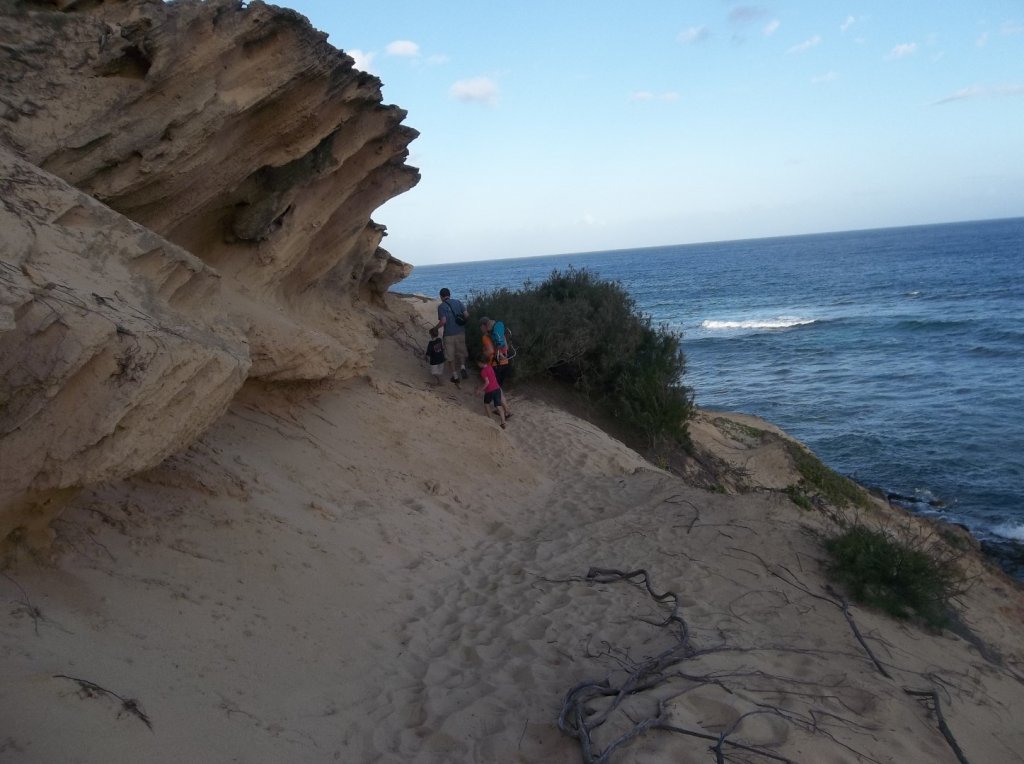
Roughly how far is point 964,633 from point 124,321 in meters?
7.19

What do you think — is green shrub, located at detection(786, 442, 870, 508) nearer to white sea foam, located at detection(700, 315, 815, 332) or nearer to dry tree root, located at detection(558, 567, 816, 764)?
dry tree root, located at detection(558, 567, 816, 764)

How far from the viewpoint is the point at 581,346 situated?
43.2 ft

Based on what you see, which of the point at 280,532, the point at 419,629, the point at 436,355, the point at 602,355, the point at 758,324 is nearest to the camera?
the point at 419,629

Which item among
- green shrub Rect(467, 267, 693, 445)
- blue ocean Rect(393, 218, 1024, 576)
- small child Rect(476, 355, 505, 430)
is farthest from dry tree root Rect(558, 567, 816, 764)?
blue ocean Rect(393, 218, 1024, 576)

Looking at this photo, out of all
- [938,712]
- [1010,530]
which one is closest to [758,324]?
[1010,530]

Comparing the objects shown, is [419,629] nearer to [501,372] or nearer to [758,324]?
[501,372]

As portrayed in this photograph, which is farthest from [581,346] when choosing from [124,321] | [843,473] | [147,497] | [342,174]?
[124,321]

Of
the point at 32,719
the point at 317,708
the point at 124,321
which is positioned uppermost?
the point at 124,321

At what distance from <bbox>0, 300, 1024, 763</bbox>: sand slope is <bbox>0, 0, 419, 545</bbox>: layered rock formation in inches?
32.3

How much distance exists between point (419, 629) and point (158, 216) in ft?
14.5

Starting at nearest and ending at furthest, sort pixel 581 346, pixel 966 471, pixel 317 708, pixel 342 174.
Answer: pixel 317 708
pixel 342 174
pixel 581 346
pixel 966 471

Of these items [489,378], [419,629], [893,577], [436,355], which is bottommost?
[893,577]

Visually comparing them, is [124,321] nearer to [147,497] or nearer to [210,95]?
[147,497]

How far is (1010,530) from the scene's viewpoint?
12703 mm
